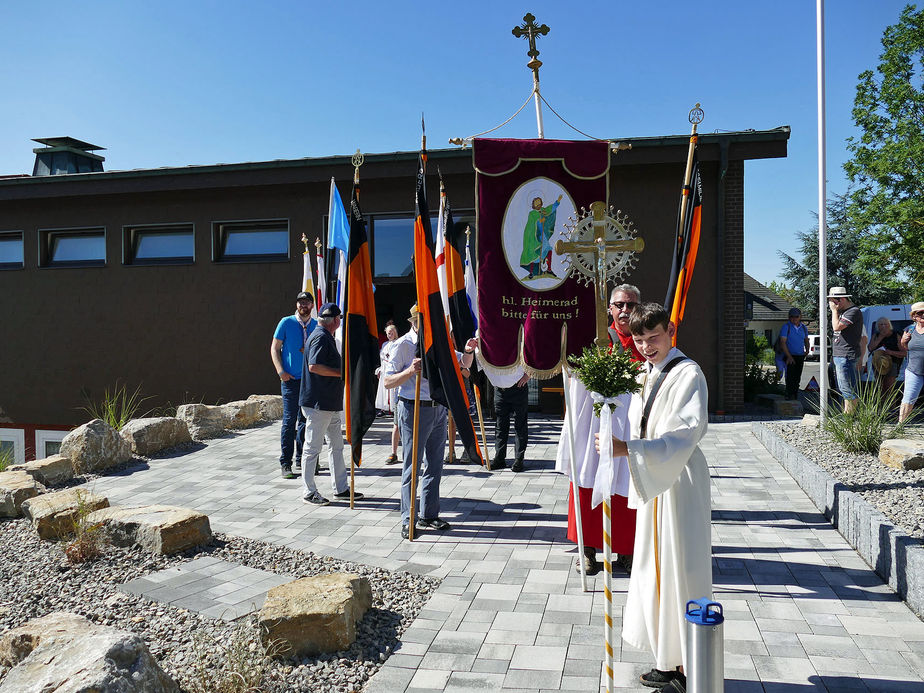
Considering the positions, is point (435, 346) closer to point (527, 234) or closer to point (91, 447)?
point (527, 234)

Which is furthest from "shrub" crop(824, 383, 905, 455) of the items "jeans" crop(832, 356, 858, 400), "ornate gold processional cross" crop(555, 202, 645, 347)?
"ornate gold processional cross" crop(555, 202, 645, 347)

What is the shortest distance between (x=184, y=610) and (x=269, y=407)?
867 centimetres

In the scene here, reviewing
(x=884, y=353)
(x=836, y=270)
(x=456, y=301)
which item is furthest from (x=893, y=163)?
(x=456, y=301)

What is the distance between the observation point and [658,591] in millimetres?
3361

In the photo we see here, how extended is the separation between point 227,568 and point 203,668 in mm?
1744

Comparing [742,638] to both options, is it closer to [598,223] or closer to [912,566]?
[912,566]

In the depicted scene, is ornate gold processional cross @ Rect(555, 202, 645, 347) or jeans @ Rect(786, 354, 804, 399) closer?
ornate gold processional cross @ Rect(555, 202, 645, 347)

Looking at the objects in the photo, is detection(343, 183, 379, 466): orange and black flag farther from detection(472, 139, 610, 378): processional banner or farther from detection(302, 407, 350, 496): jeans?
detection(472, 139, 610, 378): processional banner

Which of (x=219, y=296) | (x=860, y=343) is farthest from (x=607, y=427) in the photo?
(x=219, y=296)

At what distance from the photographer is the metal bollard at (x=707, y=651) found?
8.80 feet

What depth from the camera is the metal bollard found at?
8.80 feet

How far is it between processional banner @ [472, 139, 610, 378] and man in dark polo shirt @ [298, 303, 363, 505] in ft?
6.74

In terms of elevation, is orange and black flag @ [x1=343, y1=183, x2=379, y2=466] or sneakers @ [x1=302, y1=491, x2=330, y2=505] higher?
orange and black flag @ [x1=343, y1=183, x2=379, y2=466]

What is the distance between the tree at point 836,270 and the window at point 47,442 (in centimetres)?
2689
